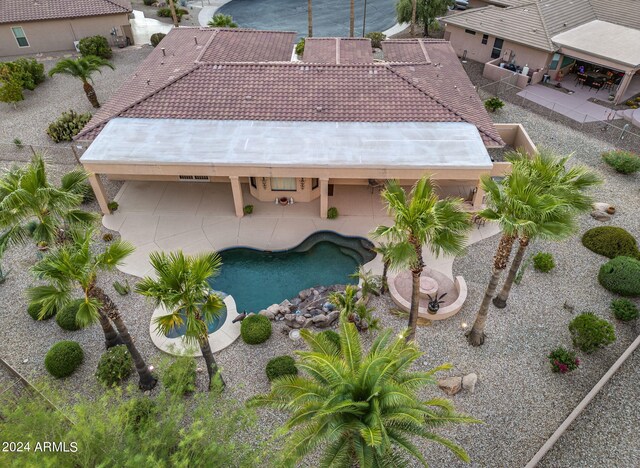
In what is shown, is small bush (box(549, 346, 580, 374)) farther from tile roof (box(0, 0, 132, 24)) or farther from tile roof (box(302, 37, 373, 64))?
tile roof (box(0, 0, 132, 24))

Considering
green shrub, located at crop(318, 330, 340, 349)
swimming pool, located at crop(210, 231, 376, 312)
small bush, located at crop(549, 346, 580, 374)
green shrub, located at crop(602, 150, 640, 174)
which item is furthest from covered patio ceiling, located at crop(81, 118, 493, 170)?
green shrub, located at crop(602, 150, 640, 174)

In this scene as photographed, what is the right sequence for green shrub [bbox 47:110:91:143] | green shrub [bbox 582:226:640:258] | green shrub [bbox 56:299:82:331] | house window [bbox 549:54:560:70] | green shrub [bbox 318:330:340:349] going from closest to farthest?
green shrub [bbox 318:330:340:349] → green shrub [bbox 56:299:82:331] → green shrub [bbox 582:226:640:258] → green shrub [bbox 47:110:91:143] → house window [bbox 549:54:560:70]

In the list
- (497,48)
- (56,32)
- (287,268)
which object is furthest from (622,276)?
(56,32)

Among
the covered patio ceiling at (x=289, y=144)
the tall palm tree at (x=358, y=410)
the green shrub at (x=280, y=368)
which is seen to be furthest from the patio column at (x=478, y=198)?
the tall palm tree at (x=358, y=410)

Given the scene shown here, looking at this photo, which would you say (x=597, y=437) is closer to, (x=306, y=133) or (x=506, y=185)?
(x=506, y=185)

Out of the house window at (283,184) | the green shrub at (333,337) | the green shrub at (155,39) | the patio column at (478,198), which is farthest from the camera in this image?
the green shrub at (155,39)

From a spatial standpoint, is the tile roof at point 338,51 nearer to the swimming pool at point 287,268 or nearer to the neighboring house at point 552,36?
the neighboring house at point 552,36
